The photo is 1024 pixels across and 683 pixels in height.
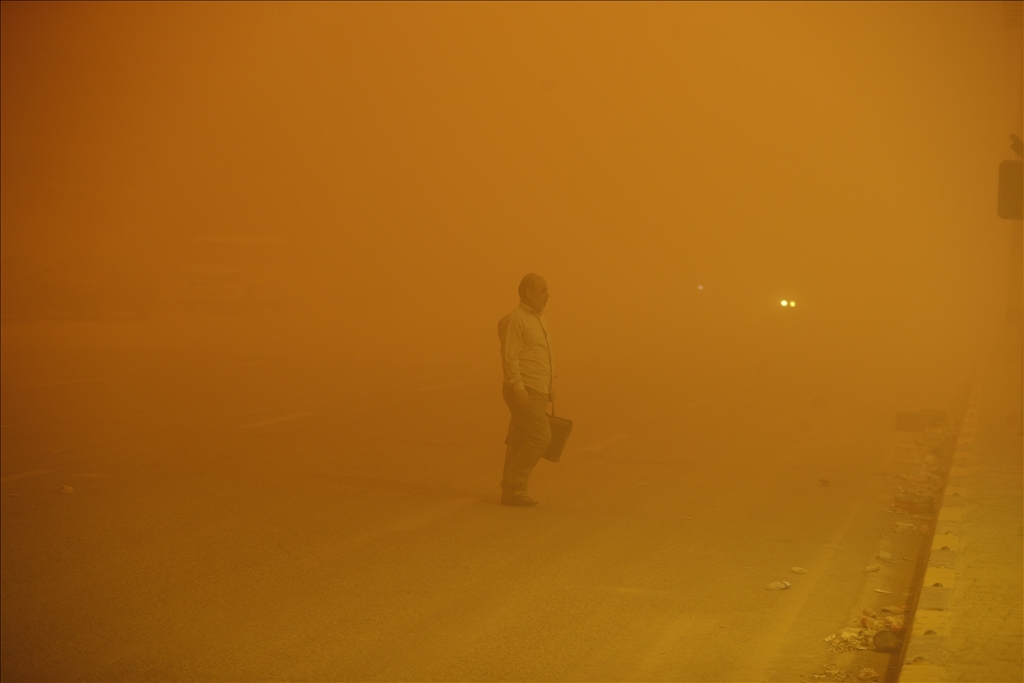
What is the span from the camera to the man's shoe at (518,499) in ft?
30.1

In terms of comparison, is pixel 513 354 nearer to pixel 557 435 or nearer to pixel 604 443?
pixel 557 435

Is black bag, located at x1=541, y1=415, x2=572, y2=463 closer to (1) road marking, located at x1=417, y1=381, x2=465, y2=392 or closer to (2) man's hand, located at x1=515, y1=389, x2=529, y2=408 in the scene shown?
(2) man's hand, located at x1=515, y1=389, x2=529, y2=408

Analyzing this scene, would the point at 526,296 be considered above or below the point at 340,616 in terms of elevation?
above

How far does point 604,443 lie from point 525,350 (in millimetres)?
4638

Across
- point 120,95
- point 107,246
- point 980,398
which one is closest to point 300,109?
point 120,95

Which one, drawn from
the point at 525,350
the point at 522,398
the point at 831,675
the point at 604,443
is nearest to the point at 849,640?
the point at 831,675

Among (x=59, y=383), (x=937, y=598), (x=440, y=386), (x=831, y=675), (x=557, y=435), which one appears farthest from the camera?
(x=440, y=386)

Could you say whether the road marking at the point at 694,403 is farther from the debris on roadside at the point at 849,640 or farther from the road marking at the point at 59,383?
the debris on roadside at the point at 849,640

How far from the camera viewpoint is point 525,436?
903 centimetres

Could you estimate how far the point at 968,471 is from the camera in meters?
11.0

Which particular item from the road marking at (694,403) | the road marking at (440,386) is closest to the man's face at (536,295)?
the road marking at (694,403)

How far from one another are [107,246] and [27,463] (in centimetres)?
4596

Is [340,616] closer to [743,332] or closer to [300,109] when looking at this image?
[743,332]

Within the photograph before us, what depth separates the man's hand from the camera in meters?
8.72
